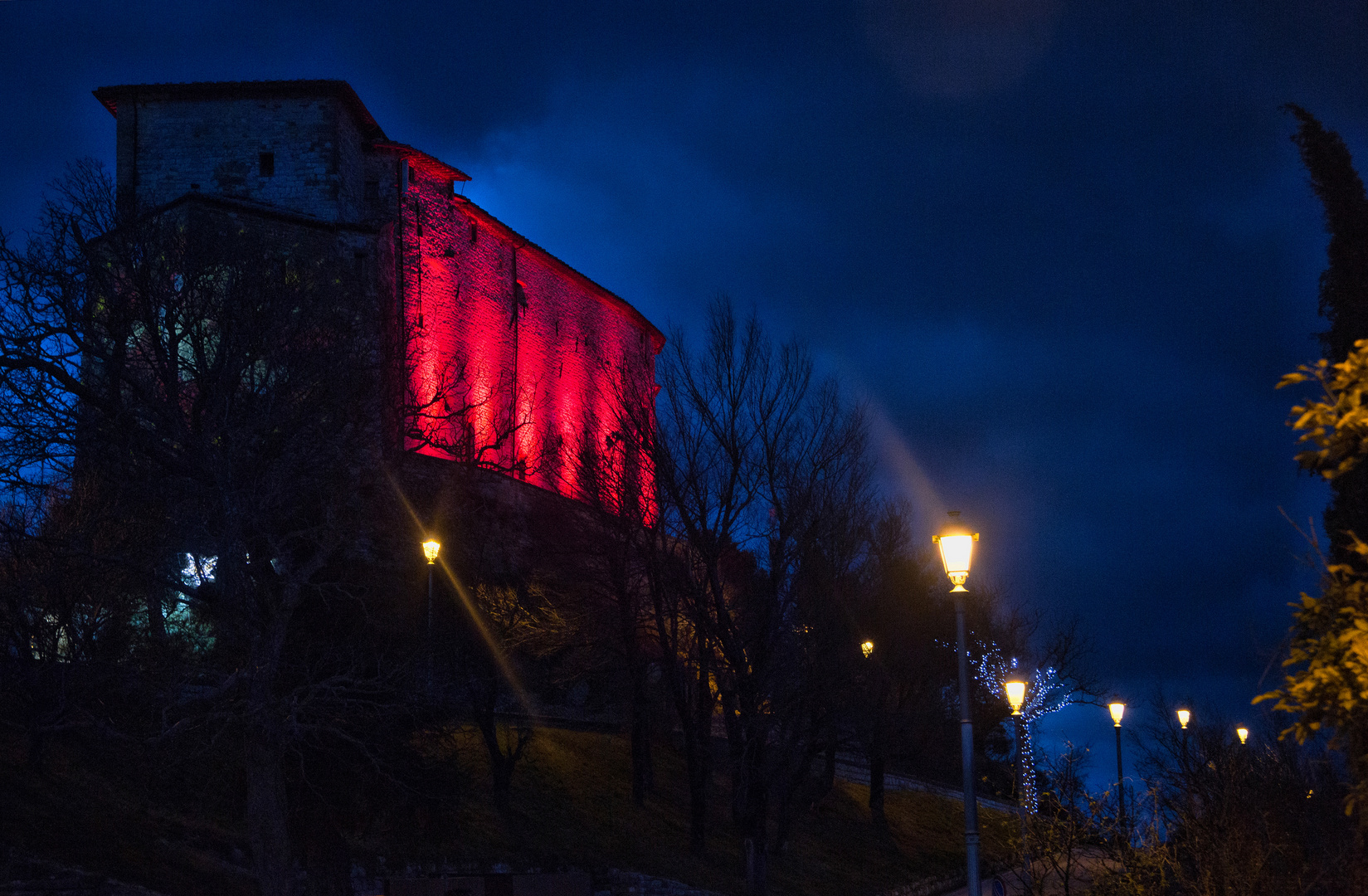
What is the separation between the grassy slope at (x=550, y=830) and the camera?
15562 millimetres

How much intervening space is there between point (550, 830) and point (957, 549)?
15.4 m

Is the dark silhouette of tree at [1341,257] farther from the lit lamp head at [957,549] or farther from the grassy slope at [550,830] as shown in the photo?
the grassy slope at [550,830]

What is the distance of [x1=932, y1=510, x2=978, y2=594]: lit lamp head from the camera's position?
393 inches

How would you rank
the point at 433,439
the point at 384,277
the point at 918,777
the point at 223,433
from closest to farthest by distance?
the point at 223,433 < the point at 433,439 < the point at 384,277 < the point at 918,777

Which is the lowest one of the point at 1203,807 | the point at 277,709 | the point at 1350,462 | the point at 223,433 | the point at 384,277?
the point at 1203,807

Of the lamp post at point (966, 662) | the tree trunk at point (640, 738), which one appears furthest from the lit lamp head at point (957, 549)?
the tree trunk at point (640, 738)

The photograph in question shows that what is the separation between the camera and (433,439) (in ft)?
64.2

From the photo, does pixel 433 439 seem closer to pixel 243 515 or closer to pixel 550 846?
pixel 243 515

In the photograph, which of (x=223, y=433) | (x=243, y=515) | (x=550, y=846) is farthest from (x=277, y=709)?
(x=550, y=846)

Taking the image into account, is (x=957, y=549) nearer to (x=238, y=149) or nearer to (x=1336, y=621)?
(x=1336, y=621)

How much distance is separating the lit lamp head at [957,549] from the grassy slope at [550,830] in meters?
8.29

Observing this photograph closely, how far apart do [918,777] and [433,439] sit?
28.4 m

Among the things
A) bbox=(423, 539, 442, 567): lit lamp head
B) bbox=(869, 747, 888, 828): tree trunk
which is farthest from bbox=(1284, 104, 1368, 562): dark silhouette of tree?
bbox=(869, 747, 888, 828): tree trunk

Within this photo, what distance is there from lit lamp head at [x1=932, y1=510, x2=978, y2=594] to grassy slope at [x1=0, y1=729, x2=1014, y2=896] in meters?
8.29
